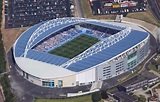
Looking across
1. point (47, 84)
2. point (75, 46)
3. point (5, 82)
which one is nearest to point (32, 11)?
point (75, 46)

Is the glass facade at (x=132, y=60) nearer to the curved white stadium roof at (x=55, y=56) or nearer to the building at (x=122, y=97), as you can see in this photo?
the curved white stadium roof at (x=55, y=56)

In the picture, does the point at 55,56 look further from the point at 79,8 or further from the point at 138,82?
the point at 79,8

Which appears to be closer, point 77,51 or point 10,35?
point 77,51

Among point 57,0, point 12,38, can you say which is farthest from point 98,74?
point 57,0

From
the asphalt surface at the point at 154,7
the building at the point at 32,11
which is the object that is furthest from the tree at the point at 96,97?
the asphalt surface at the point at 154,7

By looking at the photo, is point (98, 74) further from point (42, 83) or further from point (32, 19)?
point (32, 19)

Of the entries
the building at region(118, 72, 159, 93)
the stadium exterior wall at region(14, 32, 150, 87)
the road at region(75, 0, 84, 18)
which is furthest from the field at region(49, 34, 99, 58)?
the road at region(75, 0, 84, 18)
